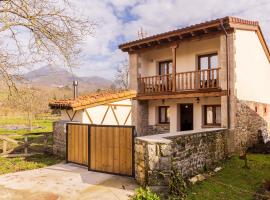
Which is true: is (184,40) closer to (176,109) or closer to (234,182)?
(176,109)

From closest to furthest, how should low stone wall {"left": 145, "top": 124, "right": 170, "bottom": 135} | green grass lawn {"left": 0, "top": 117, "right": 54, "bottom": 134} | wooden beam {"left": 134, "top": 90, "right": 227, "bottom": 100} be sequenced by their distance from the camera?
wooden beam {"left": 134, "top": 90, "right": 227, "bottom": 100}
low stone wall {"left": 145, "top": 124, "right": 170, "bottom": 135}
green grass lawn {"left": 0, "top": 117, "right": 54, "bottom": 134}

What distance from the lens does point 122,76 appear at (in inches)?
1660

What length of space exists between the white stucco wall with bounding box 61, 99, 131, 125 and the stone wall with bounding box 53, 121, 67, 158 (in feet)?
3.94

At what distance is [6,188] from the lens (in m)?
8.17

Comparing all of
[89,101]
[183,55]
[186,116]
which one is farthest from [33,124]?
[183,55]

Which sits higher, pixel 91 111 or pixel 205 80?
pixel 205 80

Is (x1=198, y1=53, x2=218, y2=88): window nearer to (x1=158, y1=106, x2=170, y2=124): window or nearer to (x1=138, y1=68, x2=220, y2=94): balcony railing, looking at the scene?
(x1=138, y1=68, x2=220, y2=94): balcony railing

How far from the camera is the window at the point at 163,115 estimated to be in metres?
17.1

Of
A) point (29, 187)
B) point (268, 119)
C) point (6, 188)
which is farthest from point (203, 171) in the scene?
point (268, 119)

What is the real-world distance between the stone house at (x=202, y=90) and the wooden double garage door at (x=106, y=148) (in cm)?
72

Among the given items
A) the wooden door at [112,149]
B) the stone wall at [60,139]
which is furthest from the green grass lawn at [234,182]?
the stone wall at [60,139]

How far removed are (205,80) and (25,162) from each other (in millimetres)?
9566

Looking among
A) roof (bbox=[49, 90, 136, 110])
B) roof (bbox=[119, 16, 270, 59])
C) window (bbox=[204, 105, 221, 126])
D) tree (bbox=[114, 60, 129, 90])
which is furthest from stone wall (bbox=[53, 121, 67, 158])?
tree (bbox=[114, 60, 129, 90])

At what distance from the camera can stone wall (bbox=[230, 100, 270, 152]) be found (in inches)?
496
